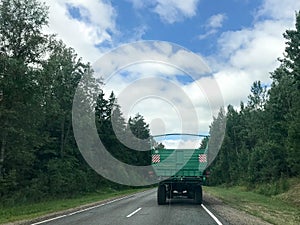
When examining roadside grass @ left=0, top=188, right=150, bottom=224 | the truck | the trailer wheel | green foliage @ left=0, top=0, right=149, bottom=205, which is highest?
green foliage @ left=0, top=0, right=149, bottom=205

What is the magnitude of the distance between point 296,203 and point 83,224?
1444cm

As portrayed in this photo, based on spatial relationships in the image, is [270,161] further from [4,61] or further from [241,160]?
[4,61]

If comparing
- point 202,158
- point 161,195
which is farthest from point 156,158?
point 202,158

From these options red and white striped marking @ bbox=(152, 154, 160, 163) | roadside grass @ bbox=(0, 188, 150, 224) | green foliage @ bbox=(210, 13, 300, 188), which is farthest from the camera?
green foliage @ bbox=(210, 13, 300, 188)

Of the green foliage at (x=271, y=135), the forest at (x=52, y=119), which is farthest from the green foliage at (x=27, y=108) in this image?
the green foliage at (x=271, y=135)

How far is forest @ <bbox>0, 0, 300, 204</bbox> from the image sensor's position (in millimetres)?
26344

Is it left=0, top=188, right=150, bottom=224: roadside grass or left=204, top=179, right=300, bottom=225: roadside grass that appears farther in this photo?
left=0, top=188, right=150, bottom=224: roadside grass

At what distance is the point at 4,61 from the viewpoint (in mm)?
24984

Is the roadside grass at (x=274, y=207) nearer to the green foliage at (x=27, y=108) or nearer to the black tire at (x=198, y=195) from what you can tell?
the black tire at (x=198, y=195)

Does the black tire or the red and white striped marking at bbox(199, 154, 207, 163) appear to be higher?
the red and white striped marking at bbox(199, 154, 207, 163)

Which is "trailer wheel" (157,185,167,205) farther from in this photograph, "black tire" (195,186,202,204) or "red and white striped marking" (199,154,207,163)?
"red and white striped marking" (199,154,207,163)

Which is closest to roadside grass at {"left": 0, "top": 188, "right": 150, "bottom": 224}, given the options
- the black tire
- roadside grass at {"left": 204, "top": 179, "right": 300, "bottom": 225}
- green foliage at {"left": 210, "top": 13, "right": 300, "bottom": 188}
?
the black tire

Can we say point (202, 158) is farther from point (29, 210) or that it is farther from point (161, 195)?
point (29, 210)

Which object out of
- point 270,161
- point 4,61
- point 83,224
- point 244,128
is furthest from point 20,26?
point 244,128
